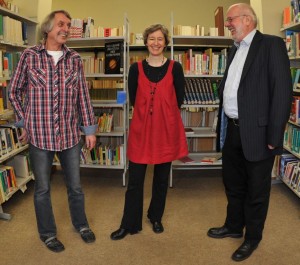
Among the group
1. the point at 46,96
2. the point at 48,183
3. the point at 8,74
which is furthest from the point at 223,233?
the point at 8,74

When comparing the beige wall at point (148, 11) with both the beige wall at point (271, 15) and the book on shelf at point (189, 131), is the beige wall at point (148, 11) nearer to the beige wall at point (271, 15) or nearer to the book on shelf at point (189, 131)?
the beige wall at point (271, 15)

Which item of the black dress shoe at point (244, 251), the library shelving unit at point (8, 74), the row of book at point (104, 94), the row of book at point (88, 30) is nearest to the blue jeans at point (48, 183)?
the library shelving unit at point (8, 74)

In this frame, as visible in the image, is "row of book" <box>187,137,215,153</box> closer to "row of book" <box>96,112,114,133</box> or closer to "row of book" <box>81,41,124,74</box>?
"row of book" <box>96,112,114,133</box>

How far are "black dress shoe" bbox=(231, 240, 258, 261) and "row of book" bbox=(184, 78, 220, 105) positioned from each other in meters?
1.81

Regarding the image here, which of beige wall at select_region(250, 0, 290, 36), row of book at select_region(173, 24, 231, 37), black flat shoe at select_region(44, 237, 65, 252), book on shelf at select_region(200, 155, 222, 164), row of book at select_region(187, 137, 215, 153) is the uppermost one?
beige wall at select_region(250, 0, 290, 36)

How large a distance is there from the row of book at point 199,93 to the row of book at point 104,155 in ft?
3.16

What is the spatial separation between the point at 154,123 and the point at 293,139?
1781 mm

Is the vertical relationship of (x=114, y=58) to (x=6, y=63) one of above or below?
above

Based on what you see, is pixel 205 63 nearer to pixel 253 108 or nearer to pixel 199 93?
pixel 199 93

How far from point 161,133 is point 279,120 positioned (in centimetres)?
82

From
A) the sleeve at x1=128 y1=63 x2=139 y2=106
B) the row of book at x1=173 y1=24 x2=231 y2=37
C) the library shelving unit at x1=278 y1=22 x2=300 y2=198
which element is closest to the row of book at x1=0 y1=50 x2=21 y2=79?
the sleeve at x1=128 y1=63 x2=139 y2=106

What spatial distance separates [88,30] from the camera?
372 centimetres

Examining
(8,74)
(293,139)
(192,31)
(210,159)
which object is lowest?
(210,159)

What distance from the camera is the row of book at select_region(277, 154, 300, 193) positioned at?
3252 millimetres
